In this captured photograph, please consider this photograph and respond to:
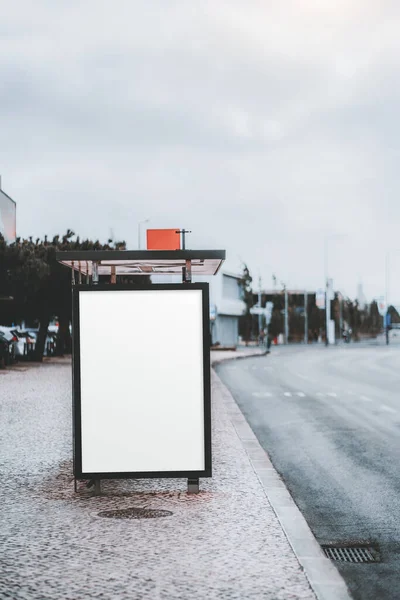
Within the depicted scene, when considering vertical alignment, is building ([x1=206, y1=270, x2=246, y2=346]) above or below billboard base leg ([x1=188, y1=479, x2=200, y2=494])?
above

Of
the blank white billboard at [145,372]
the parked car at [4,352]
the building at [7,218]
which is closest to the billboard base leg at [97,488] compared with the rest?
the blank white billboard at [145,372]

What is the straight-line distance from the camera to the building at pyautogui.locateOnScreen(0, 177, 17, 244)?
38.1 m

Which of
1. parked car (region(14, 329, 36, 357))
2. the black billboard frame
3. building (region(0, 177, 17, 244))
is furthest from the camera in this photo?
parked car (region(14, 329, 36, 357))

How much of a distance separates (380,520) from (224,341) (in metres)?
99.5

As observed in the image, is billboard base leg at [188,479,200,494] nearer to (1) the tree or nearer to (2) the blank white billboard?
(2) the blank white billboard

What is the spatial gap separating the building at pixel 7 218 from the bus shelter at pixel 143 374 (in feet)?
96.2

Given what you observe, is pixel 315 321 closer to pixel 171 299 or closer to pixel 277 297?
pixel 277 297

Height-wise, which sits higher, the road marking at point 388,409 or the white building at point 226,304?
the white building at point 226,304

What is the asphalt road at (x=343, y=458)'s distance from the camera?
7.40 m

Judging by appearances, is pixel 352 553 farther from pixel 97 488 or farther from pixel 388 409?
pixel 388 409

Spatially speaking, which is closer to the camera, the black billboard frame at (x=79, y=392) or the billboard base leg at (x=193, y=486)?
the black billboard frame at (x=79, y=392)

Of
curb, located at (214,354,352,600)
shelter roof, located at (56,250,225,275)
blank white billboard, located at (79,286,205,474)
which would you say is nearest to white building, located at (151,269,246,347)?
curb, located at (214,354,352,600)

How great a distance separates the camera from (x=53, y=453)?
11711 millimetres

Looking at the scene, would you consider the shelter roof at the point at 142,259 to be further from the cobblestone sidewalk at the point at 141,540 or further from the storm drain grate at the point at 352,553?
the storm drain grate at the point at 352,553
